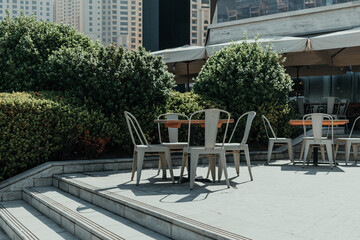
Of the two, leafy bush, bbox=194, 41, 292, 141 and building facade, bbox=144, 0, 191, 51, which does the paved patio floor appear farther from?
building facade, bbox=144, 0, 191, 51

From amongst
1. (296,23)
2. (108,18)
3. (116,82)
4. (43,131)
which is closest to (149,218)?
→ (43,131)

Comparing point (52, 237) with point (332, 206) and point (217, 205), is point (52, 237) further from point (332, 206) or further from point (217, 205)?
point (332, 206)

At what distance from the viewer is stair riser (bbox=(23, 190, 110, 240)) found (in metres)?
3.51

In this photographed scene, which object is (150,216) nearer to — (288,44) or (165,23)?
(288,44)

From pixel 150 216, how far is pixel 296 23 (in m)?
13.0

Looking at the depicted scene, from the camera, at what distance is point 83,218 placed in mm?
3887

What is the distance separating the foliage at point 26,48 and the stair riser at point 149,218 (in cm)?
354

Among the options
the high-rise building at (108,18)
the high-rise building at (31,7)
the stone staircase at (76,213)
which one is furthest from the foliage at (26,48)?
the high-rise building at (31,7)

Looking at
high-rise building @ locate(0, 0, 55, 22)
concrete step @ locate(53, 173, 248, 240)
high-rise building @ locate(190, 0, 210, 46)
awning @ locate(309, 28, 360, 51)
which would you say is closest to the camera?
concrete step @ locate(53, 173, 248, 240)

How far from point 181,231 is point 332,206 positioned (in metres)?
1.58

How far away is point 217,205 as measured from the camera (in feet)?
12.4

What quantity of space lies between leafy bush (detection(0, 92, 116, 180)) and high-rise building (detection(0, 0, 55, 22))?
14765cm

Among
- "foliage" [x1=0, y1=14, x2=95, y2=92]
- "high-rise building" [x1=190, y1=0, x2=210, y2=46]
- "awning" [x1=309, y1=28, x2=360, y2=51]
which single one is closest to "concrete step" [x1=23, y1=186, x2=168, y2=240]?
"foliage" [x1=0, y1=14, x2=95, y2=92]

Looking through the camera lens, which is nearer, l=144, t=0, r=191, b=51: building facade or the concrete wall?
the concrete wall
